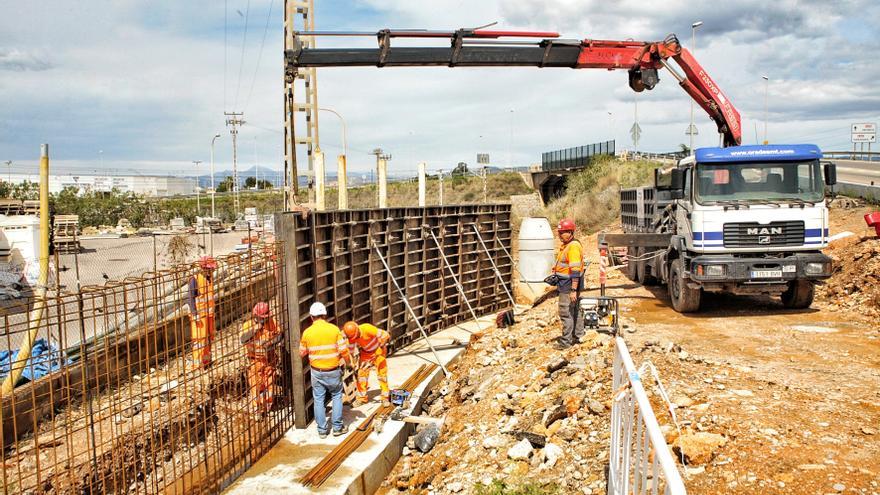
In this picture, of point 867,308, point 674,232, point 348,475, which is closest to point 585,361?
point 348,475

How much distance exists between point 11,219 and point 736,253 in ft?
74.5

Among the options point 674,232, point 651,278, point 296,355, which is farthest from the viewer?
point 651,278

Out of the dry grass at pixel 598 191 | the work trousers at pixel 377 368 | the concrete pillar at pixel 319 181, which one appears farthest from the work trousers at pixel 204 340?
the dry grass at pixel 598 191

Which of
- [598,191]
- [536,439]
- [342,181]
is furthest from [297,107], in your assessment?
[598,191]

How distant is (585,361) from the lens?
7.86 m

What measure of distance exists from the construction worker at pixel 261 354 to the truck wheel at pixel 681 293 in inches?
289

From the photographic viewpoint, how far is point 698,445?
17.3 feet

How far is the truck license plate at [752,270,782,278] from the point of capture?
411 inches

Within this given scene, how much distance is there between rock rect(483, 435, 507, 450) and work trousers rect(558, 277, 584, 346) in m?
2.32

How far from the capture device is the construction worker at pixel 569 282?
8531 mm

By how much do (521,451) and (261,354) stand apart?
→ 310 cm

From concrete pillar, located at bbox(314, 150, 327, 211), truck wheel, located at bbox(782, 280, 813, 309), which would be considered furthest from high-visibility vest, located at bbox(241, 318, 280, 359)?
truck wheel, located at bbox(782, 280, 813, 309)

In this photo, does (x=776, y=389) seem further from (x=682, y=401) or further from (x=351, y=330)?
(x=351, y=330)

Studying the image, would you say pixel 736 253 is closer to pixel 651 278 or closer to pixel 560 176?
pixel 651 278
